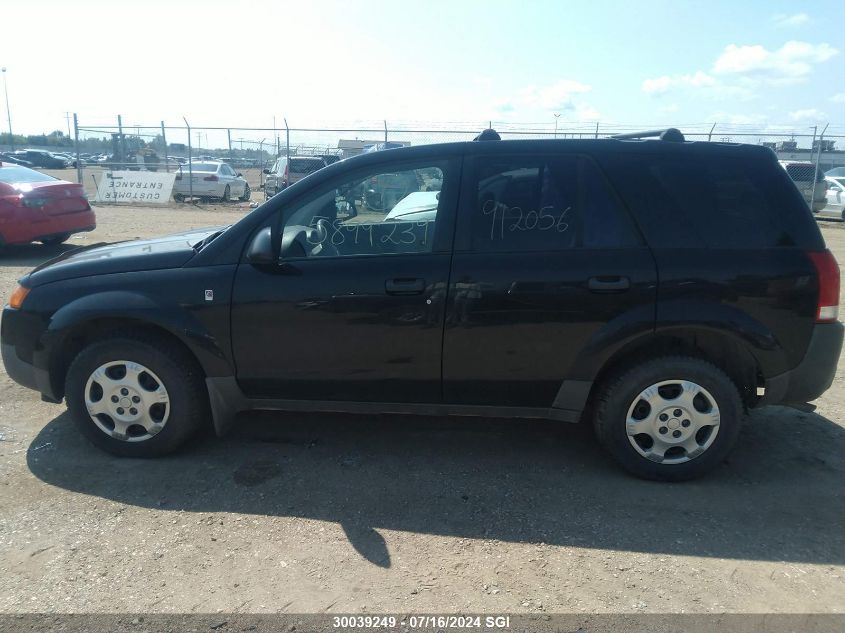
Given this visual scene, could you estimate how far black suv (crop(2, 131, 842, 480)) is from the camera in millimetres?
3527

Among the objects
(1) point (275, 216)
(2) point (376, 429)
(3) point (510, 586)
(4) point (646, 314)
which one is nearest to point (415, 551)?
(3) point (510, 586)

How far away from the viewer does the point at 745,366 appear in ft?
12.1

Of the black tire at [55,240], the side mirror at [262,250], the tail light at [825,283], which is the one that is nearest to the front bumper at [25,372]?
the side mirror at [262,250]

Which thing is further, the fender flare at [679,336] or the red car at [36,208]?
the red car at [36,208]

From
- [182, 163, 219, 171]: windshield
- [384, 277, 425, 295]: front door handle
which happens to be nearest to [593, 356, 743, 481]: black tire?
[384, 277, 425, 295]: front door handle

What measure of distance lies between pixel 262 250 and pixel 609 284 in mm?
1895

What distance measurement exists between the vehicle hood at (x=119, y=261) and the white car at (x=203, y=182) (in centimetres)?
1751

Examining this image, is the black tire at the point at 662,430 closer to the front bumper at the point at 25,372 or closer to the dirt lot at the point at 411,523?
the dirt lot at the point at 411,523

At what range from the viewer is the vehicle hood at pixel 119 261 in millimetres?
3807

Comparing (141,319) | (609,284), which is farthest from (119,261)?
(609,284)

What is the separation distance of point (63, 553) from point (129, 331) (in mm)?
1286

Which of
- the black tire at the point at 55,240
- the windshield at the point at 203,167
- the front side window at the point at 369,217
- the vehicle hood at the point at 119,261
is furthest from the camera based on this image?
the windshield at the point at 203,167

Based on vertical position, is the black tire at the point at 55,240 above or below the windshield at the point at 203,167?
below

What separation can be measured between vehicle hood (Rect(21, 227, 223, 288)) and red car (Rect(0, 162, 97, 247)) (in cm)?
663
